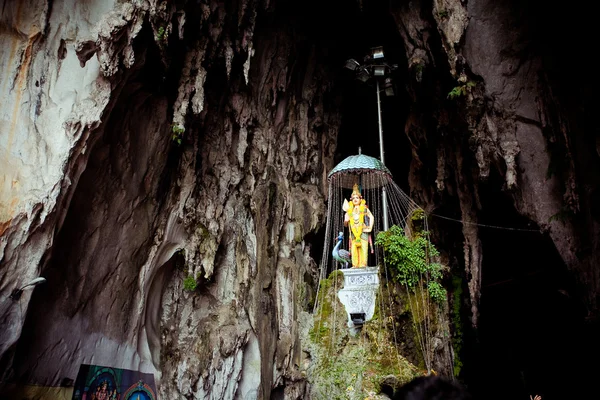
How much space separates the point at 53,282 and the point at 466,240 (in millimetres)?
7476

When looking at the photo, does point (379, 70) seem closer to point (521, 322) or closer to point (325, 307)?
point (325, 307)

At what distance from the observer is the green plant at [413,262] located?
8633 mm

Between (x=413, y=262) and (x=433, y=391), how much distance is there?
748cm

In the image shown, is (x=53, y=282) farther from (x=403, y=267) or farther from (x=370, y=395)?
(x=403, y=267)

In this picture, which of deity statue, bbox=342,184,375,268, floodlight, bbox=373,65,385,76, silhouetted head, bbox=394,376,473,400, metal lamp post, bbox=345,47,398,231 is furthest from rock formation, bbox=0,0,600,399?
silhouetted head, bbox=394,376,473,400

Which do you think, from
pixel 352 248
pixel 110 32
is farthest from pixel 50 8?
pixel 352 248

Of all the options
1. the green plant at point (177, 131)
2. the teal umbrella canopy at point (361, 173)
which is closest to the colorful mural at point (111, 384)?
the green plant at point (177, 131)

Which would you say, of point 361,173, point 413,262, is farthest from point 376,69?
point 413,262

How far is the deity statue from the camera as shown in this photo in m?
9.25

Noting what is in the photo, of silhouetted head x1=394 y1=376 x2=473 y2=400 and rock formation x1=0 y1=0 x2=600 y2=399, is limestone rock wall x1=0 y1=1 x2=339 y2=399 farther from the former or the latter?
silhouetted head x1=394 y1=376 x2=473 y2=400

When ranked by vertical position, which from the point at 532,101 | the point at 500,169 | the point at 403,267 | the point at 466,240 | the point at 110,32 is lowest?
the point at 403,267

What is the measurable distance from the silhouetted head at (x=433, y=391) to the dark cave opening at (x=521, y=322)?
7500 mm

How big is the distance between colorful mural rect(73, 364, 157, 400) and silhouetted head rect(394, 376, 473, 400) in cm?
641

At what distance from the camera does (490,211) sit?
29.0 ft
